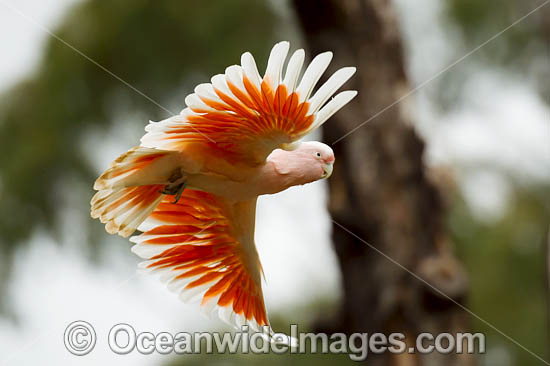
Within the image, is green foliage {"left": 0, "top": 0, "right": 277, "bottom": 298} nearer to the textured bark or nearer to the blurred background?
the blurred background

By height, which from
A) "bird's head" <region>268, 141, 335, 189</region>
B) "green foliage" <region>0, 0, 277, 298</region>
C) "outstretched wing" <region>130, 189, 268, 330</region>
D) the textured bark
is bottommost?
"outstretched wing" <region>130, 189, 268, 330</region>

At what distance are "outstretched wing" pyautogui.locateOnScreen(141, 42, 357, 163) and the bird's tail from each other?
2 cm

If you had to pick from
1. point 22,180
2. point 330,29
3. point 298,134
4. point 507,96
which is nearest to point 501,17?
point 507,96

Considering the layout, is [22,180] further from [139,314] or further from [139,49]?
[139,314]

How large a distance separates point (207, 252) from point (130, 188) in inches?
5.7

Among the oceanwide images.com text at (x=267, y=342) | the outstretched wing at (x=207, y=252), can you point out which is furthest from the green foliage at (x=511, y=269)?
the outstretched wing at (x=207, y=252)

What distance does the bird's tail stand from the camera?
565 mm

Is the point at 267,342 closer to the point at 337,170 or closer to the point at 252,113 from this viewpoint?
the point at 252,113

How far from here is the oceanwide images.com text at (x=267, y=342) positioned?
4.11ft

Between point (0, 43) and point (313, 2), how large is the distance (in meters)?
0.92

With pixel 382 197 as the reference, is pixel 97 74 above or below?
above

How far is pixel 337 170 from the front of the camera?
6.77ft

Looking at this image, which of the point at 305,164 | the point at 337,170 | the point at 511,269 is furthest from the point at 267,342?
the point at 511,269

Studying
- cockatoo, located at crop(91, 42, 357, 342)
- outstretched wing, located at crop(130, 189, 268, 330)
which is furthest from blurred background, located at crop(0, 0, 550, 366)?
cockatoo, located at crop(91, 42, 357, 342)
